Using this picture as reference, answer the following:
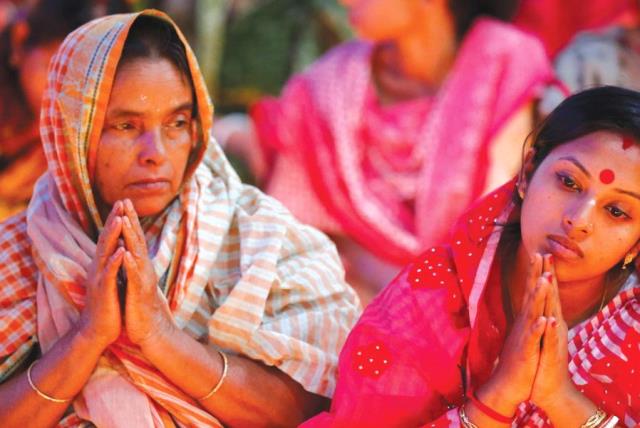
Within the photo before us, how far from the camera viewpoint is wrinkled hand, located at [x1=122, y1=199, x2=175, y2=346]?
2412mm

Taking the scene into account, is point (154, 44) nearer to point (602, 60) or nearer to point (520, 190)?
point (520, 190)

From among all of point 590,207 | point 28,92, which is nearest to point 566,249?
point 590,207

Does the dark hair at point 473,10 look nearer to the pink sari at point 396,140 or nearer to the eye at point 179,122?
the pink sari at point 396,140

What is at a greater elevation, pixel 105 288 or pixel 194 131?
pixel 194 131

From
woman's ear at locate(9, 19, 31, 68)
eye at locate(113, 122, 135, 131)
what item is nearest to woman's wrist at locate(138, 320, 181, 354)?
eye at locate(113, 122, 135, 131)

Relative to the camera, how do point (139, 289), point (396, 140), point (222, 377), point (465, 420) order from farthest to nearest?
point (396, 140) → point (222, 377) → point (139, 289) → point (465, 420)

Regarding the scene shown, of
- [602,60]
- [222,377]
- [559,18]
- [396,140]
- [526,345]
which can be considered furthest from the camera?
[559,18]

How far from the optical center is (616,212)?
7.64ft

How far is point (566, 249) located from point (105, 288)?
0.93 meters

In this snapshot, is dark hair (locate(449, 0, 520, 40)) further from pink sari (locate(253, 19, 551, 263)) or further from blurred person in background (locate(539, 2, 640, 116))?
blurred person in background (locate(539, 2, 640, 116))

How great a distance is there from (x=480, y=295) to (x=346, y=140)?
1.96 meters

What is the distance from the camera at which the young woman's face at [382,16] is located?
174 inches

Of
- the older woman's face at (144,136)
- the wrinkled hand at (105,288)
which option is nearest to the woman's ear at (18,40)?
the older woman's face at (144,136)

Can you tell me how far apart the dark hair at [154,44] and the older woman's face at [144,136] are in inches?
0.5
